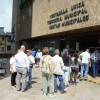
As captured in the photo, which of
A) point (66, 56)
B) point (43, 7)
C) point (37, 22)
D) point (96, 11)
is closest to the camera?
point (66, 56)

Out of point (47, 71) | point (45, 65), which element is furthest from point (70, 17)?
point (47, 71)

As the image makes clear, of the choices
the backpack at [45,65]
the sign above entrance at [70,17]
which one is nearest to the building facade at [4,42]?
the sign above entrance at [70,17]

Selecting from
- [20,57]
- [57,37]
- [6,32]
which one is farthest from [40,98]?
[6,32]

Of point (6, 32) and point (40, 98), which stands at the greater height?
point (6, 32)

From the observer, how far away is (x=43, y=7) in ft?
43.2

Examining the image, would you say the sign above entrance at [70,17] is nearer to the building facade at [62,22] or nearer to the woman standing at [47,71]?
the building facade at [62,22]

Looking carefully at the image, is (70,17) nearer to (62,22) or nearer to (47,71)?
(62,22)

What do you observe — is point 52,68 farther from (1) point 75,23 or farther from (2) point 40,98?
(1) point 75,23

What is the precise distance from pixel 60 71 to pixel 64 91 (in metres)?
0.92

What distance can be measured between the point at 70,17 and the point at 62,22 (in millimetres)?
1009

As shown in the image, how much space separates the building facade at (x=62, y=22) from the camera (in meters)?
8.42

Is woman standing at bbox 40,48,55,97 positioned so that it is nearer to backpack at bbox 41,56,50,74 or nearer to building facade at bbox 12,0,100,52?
backpack at bbox 41,56,50,74

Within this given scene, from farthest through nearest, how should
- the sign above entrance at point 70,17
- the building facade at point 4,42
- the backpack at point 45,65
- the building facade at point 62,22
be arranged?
the building facade at point 4,42
the sign above entrance at point 70,17
the building facade at point 62,22
the backpack at point 45,65

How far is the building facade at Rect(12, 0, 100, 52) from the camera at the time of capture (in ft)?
27.6
